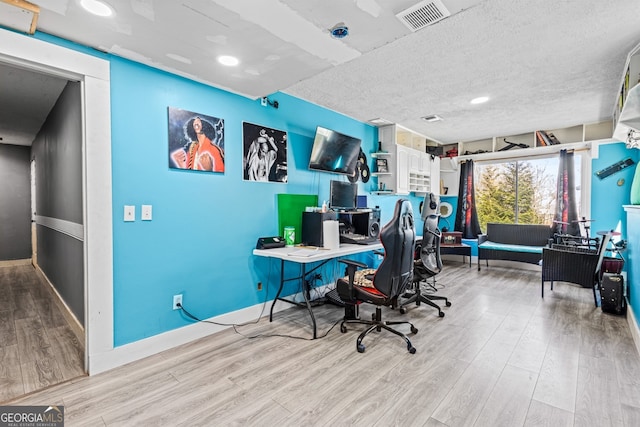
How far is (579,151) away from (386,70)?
13.8ft

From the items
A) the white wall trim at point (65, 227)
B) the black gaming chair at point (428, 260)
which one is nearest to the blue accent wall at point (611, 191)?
the black gaming chair at point (428, 260)

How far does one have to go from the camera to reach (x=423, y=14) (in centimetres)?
178

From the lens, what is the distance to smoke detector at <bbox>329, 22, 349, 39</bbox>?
188 centimetres

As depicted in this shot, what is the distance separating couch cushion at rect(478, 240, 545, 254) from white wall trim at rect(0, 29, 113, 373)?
5567mm

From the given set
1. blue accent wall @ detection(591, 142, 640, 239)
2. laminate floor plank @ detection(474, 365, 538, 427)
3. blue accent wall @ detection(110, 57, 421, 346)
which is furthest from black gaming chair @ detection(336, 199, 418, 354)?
blue accent wall @ detection(591, 142, 640, 239)

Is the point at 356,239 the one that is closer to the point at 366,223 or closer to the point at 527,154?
the point at 366,223

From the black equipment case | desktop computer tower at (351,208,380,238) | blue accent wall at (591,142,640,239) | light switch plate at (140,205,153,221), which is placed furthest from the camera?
blue accent wall at (591,142,640,239)

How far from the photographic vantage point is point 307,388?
1926mm

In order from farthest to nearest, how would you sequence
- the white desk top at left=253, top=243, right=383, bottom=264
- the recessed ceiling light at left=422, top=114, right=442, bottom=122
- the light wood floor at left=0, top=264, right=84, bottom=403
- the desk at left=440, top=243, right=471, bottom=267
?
the desk at left=440, top=243, right=471, bottom=267 < the recessed ceiling light at left=422, top=114, right=442, bottom=122 < the white desk top at left=253, top=243, right=383, bottom=264 < the light wood floor at left=0, top=264, right=84, bottom=403

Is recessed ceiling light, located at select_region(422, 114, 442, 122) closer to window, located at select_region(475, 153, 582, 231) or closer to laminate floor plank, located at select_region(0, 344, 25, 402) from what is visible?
window, located at select_region(475, 153, 582, 231)

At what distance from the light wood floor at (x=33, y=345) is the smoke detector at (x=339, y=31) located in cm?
291

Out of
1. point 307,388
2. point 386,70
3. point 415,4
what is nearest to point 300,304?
point 307,388

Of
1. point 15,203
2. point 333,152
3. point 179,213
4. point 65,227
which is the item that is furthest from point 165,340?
point 15,203

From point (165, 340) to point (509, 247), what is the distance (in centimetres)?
537
